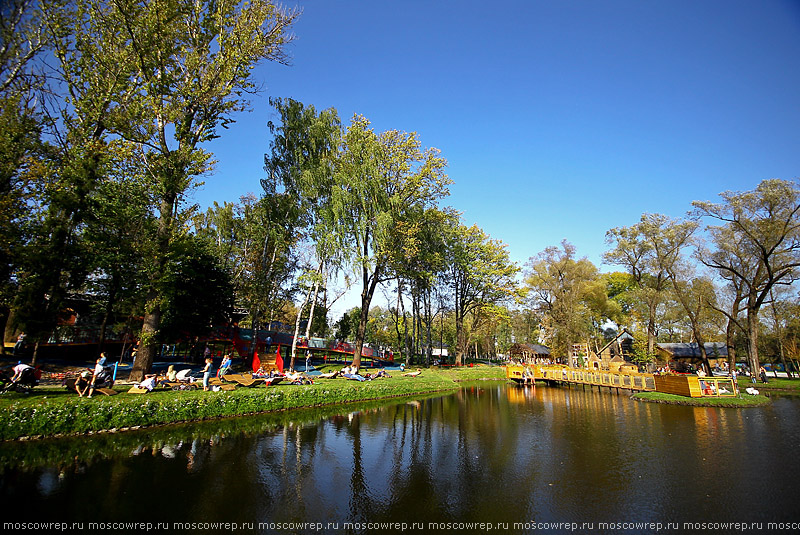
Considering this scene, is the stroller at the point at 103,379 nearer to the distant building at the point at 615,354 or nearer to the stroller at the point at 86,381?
the stroller at the point at 86,381

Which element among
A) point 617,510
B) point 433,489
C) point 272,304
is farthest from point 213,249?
point 617,510

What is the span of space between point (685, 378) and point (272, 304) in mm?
31322

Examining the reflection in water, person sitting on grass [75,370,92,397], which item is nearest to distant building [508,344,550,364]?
the reflection in water

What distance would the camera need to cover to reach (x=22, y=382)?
11.8 metres

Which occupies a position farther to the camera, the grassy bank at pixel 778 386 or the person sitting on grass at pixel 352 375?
the grassy bank at pixel 778 386

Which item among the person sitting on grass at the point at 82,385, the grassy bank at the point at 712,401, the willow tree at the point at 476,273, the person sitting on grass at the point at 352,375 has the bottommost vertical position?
the grassy bank at the point at 712,401

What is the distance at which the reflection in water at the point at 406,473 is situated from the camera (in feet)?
22.4

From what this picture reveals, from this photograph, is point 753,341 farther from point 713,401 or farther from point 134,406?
point 134,406

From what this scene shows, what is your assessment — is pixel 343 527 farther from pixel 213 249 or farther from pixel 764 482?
pixel 213 249

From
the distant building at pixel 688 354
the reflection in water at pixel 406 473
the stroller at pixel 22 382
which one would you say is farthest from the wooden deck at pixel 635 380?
the stroller at pixel 22 382

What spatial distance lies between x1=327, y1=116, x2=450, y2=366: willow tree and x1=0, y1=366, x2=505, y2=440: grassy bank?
1097cm

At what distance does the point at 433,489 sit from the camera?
8266mm

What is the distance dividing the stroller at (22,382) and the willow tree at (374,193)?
17.6m

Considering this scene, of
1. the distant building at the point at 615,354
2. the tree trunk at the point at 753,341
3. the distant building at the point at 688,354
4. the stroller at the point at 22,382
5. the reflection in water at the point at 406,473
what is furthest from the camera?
the distant building at the point at 688,354
